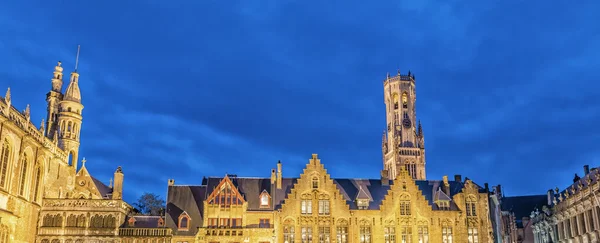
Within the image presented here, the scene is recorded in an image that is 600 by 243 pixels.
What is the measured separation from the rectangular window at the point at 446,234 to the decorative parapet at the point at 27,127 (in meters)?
48.6

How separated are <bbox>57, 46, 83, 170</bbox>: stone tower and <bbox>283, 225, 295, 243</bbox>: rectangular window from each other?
3018 centimetres

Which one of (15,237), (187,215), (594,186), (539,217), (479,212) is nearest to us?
(15,237)

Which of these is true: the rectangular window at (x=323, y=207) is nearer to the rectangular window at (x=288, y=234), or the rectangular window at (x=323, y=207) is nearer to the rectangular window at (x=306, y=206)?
the rectangular window at (x=306, y=206)

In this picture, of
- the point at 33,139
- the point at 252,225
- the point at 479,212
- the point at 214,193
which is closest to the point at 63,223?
the point at 33,139

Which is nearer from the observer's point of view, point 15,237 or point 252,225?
point 15,237

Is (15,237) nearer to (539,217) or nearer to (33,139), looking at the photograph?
(33,139)

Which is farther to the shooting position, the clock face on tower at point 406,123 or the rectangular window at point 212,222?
the clock face on tower at point 406,123

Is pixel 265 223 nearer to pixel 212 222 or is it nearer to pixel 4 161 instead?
pixel 212 222

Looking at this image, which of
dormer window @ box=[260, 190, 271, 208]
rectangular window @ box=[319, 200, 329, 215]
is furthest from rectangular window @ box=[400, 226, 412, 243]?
dormer window @ box=[260, 190, 271, 208]

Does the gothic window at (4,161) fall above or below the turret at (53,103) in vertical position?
below

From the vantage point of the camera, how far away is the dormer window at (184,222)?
211 feet

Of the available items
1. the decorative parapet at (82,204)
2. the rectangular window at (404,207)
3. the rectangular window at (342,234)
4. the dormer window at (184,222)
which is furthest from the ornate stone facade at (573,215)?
the decorative parapet at (82,204)

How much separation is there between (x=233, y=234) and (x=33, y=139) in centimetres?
2431

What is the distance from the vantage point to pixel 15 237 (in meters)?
56.5
